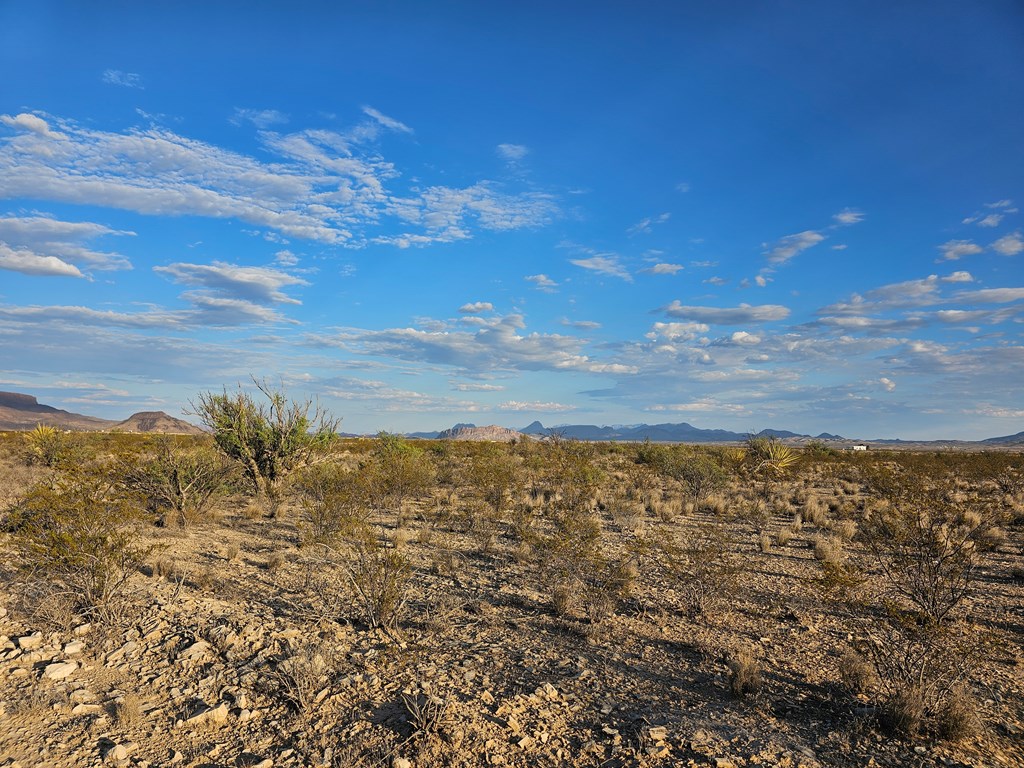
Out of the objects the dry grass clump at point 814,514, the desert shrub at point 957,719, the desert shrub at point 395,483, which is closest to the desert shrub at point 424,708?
the desert shrub at point 957,719

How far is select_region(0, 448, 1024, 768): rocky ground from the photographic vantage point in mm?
4930

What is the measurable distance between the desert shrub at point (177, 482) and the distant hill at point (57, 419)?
9259 centimetres

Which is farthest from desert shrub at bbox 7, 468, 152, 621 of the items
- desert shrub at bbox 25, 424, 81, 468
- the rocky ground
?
desert shrub at bbox 25, 424, 81, 468

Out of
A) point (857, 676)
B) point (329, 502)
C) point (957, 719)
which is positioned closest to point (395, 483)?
point (329, 502)

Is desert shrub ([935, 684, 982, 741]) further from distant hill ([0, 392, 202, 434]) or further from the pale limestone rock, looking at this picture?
distant hill ([0, 392, 202, 434])

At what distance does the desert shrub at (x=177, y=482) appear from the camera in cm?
1403

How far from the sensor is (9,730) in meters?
5.08

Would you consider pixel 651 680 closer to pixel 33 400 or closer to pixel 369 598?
pixel 369 598

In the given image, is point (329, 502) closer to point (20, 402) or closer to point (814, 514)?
point (814, 514)

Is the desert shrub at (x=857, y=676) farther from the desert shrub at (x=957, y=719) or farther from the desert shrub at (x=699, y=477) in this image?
the desert shrub at (x=699, y=477)

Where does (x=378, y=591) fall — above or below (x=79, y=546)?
below

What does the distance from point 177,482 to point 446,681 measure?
11.5 metres

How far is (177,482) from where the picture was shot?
1440 centimetres

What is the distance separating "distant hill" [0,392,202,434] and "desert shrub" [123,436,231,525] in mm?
92591
